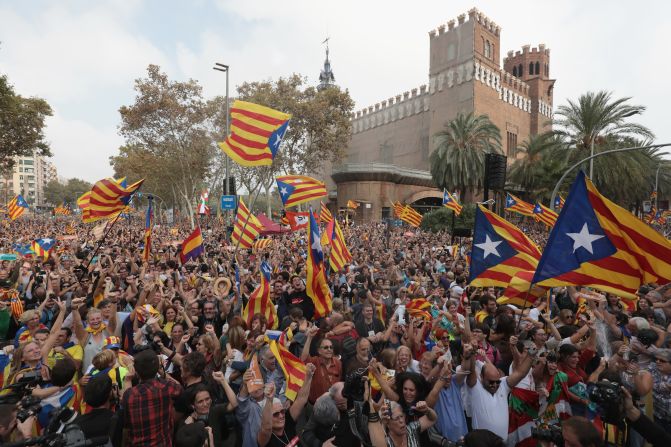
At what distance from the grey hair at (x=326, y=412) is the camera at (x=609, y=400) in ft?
5.89

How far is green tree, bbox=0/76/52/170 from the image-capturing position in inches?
828

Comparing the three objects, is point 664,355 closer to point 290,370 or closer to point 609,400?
point 609,400

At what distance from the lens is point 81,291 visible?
7.15 meters

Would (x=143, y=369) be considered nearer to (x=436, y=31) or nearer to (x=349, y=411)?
(x=349, y=411)

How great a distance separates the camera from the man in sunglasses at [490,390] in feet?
11.7

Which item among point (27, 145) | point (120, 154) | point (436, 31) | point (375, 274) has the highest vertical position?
point (436, 31)

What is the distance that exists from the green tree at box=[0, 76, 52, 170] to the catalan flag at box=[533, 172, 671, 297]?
24451 mm

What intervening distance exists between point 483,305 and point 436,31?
56.9 metres

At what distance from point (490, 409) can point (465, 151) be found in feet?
108

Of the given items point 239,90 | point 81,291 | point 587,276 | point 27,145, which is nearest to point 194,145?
point 239,90

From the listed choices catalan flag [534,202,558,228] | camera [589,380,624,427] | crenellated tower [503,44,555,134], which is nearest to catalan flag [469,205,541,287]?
camera [589,380,624,427]

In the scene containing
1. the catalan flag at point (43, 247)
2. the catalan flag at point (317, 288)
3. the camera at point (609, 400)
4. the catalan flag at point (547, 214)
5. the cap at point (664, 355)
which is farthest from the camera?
the catalan flag at point (547, 214)

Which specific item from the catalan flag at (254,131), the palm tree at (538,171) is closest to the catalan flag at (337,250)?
the catalan flag at (254,131)

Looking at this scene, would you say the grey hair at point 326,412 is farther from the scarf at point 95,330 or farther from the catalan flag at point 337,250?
the catalan flag at point 337,250
